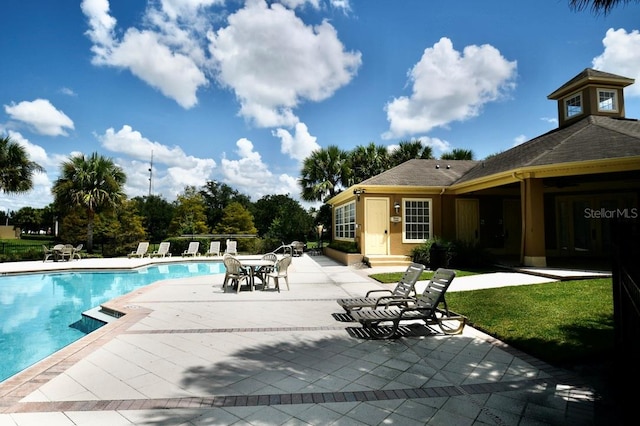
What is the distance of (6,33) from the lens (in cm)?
1086

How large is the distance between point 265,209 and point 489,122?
3010 centimetres

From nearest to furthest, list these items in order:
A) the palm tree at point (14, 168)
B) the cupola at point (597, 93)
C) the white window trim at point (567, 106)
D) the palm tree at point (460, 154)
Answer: the cupola at point (597, 93), the white window trim at point (567, 106), the palm tree at point (14, 168), the palm tree at point (460, 154)

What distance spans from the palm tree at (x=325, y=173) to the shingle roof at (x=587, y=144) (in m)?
14.2

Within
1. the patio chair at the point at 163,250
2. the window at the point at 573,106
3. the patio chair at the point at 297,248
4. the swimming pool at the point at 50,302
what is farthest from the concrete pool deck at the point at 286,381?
the patio chair at the point at 163,250

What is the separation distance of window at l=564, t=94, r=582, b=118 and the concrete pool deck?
14908 mm

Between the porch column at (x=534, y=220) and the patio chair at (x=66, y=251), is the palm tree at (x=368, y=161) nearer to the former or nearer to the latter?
the porch column at (x=534, y=220)

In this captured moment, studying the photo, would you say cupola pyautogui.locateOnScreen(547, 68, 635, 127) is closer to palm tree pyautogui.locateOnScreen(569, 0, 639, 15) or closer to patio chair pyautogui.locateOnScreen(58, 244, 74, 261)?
palm tree pyautogui.locateOnScreen(569, 0, 639, 15)

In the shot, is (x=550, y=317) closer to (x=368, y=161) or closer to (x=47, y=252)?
(x=368, y=161)

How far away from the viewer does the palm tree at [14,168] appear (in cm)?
1962

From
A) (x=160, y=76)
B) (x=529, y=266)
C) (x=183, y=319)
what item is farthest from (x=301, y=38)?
(x=529, y=266)

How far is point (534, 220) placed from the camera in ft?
38.5

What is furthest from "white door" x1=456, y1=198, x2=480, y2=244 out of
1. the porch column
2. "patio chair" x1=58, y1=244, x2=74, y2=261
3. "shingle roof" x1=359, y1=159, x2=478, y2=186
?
"patio chair" x1=58, y1=244, x2=74, y2=261

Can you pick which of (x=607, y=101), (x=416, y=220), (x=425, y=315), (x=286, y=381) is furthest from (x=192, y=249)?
(x=607, y=101)

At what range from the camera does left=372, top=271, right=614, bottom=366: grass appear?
14.9ft
